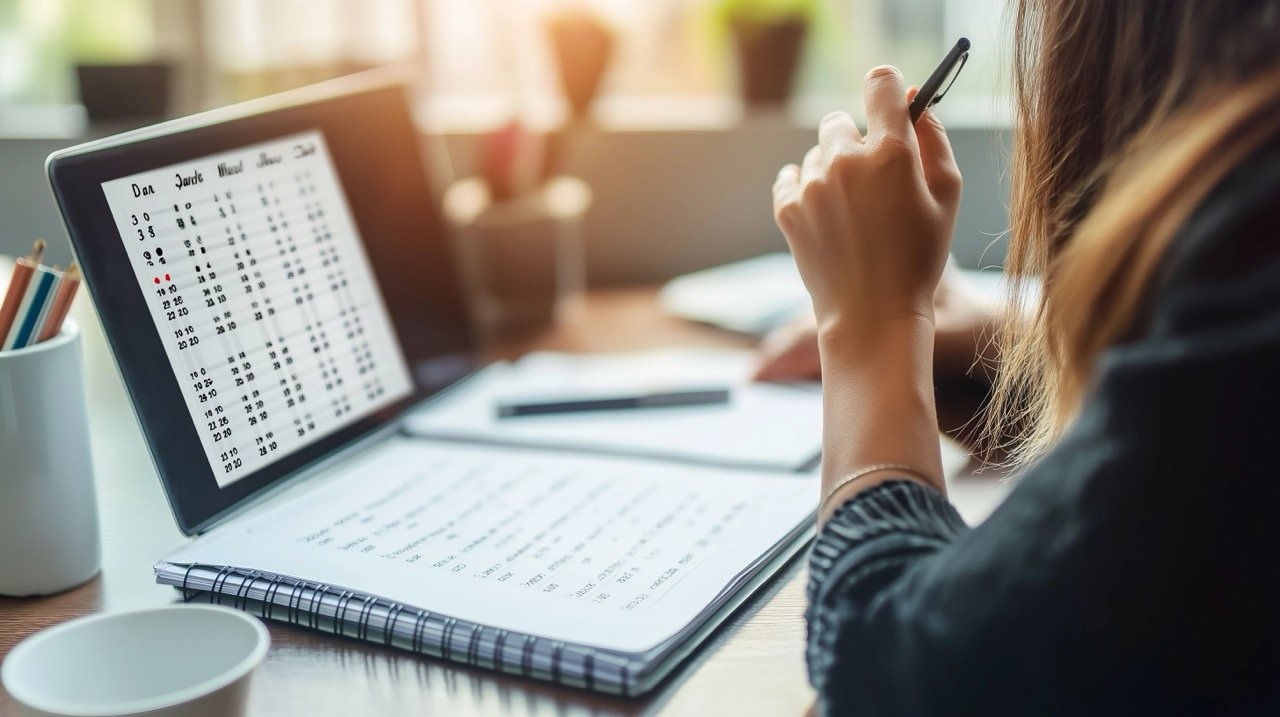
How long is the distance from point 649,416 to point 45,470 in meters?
0.45

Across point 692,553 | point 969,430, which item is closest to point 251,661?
point 692,553

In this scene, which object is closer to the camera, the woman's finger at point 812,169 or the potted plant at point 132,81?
the woman's finger at point 812,169

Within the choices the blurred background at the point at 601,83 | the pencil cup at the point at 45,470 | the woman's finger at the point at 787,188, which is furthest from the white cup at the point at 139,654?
the blurred background at the point at 601,83

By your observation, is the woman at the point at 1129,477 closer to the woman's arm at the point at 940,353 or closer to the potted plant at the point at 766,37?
the woman's arm at the point at 940,353

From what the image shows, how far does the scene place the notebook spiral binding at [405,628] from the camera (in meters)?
0.52

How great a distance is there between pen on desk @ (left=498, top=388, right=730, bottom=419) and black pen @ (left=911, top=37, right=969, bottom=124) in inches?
13.2

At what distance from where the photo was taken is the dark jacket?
15.6 inches

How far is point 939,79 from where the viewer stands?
0.66m

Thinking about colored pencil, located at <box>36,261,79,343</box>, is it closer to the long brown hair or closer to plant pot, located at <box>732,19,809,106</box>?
the long brown hair

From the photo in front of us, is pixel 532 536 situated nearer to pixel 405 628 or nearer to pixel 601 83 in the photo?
pixel 405 628

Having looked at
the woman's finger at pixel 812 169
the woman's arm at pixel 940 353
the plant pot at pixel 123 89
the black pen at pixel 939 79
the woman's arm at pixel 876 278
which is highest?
the plant pot at pixel 123 89

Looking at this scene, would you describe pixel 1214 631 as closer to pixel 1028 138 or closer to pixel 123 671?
pixel 1028 138

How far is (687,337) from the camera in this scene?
1.18 m

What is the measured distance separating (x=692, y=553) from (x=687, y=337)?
1.83ft
